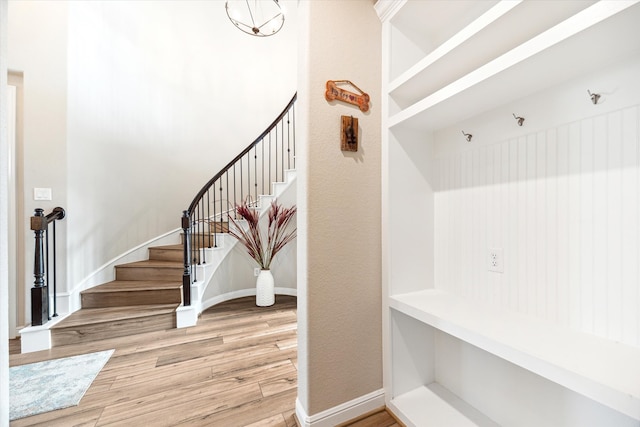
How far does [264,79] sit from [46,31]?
2.76 m

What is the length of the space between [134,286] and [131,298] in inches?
6.0

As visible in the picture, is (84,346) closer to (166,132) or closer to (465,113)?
(166,132)

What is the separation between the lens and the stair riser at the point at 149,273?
3113 mm

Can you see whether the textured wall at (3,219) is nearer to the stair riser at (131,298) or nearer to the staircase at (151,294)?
the staircase at (151,294)

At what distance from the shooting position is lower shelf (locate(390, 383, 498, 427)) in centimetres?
132

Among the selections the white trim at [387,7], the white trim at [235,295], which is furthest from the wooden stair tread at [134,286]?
the white trim at [387,7]

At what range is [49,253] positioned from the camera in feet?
8.29

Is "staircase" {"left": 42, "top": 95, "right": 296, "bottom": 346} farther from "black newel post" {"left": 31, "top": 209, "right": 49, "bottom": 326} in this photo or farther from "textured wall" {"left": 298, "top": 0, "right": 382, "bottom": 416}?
"textured wall" {"left": 298, "top": 0, "right": 382, "bottom": 416}

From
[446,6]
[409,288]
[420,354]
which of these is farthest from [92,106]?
[420,354]

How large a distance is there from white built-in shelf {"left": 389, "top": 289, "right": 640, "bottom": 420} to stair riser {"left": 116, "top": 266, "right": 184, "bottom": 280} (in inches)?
112

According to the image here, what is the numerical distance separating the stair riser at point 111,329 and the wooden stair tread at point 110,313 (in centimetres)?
3

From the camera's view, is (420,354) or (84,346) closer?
(420,354)

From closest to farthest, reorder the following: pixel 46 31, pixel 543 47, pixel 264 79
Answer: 1. pixel 543 47
2. pixel 46 31
3. pixel 264 79

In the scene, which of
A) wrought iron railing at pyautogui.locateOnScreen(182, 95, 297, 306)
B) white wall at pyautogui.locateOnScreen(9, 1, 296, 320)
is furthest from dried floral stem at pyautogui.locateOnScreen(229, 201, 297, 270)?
white wall at pyautogui.locateOnScreen(9, 1, 296, 320)
